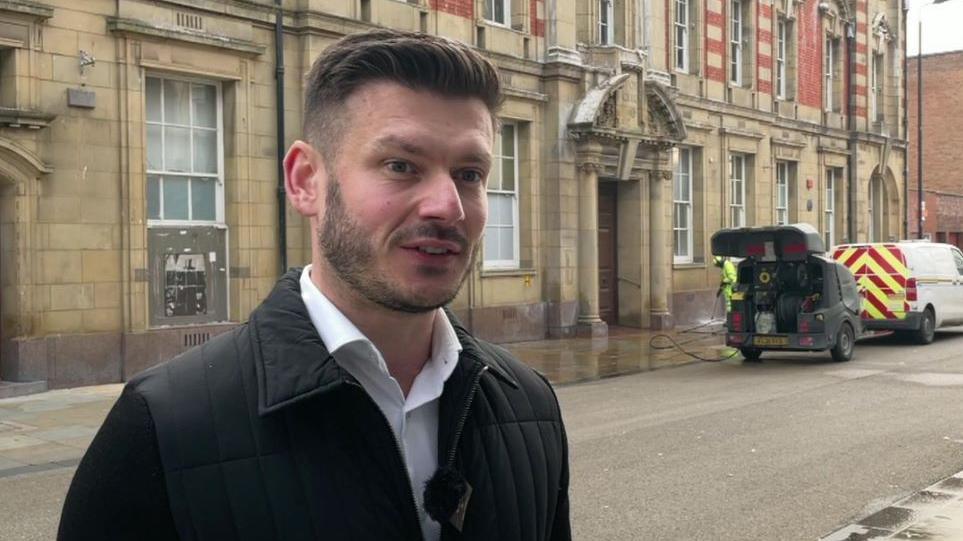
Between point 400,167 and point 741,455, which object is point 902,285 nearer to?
point 741,455

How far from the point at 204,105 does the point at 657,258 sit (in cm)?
1235

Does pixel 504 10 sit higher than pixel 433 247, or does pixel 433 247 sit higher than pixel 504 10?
pixel 504 10

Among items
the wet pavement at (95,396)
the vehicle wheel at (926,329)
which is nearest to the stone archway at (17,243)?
the wet pavement at (95,396)

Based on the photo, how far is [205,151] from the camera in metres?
15.6

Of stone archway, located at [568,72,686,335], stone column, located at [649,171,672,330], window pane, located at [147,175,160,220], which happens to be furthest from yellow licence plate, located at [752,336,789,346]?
window pane, located at [147,175,160,220]

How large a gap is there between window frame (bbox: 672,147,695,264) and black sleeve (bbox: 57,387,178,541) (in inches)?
972

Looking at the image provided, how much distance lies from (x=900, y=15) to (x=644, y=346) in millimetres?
24070

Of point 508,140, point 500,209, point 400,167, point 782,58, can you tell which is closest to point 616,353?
point 500,209

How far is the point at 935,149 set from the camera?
183 ft

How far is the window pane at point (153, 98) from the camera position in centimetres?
1484

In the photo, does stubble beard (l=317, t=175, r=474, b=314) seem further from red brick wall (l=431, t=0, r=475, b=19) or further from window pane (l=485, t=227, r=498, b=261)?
window pane (l=485, t=227, r=498, b=261)

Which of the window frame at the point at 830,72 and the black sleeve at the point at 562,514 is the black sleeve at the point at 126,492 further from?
the window frame at the point at 830,72

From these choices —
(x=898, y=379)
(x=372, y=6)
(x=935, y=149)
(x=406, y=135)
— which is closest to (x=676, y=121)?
(x=372, y=6)

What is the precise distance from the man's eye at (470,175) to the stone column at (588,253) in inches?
784
